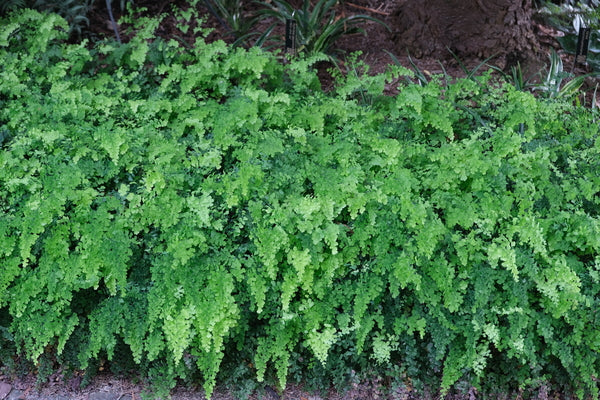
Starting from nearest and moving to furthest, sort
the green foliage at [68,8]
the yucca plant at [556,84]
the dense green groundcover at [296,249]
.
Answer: the dense green groundcover at [296,249], the yucca plant at [556,84], the green foliage at [68,8]

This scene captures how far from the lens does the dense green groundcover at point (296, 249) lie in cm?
311

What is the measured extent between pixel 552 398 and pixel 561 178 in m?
1.31

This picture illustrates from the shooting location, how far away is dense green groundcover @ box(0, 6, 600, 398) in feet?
10.2

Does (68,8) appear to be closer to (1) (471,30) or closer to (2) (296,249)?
(1) (471,30)

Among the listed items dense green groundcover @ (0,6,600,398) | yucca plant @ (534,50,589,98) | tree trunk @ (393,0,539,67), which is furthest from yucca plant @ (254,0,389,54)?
dense green groundcover @ (0,6,600,398)

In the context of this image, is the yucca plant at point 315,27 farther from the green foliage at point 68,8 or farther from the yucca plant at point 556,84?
the green foliage at point 68,8

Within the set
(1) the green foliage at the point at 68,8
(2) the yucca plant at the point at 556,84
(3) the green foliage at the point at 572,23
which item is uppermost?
(1) the green foliage at the point at 68,8

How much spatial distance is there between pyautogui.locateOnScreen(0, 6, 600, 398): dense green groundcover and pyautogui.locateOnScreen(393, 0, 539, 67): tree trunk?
6.37 feet

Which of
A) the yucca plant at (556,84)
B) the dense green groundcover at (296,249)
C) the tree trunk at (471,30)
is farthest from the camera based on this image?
the tree trunk at (471,30)

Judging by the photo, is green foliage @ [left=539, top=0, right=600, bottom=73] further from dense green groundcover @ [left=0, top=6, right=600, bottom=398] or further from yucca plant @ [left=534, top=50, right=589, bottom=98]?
dense green groundcover @ [left=0, top=6, right=600, bottom=398]

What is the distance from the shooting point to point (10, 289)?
324 centimetres

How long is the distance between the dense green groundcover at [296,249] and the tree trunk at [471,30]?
76.4 inches

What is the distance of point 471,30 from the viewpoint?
537 cm

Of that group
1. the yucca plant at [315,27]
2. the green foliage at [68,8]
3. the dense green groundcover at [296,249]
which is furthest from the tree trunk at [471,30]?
the green foliage at [68,8]
